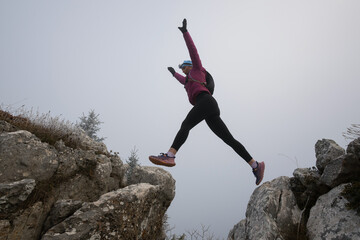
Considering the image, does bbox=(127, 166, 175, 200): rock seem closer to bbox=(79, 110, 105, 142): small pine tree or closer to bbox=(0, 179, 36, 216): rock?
bbox=(0, 179, 36, 216): rock

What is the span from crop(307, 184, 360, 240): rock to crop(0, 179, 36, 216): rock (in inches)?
207

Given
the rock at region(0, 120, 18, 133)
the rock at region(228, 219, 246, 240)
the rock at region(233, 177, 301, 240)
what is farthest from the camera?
the rock at region(228, 219, 246, 240)

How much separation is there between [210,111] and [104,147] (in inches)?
162

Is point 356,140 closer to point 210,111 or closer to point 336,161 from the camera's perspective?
point 336,161

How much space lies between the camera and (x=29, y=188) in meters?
3.87

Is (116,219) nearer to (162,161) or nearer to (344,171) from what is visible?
(162,161)

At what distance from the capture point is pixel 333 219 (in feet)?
12.5

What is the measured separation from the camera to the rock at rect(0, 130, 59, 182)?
4098 millimetres

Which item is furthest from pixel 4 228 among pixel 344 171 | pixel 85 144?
pixel 344 171

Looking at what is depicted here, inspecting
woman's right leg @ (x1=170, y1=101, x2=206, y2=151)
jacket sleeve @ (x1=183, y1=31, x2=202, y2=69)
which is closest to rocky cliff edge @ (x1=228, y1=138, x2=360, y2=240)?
woman's right leg @ (x1=170, y1=101, x2=206, y2=151)

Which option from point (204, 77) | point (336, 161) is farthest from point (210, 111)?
point (336, 161)

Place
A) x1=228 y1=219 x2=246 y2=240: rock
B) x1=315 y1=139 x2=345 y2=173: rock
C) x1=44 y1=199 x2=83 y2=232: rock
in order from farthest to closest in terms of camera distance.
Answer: x1=315 y1=139 x2=345 y2=173: rock
x1=228 y1=219 x2=246 y2=240: rock
x1=44 y1=199 x2=83 y2=232: rock

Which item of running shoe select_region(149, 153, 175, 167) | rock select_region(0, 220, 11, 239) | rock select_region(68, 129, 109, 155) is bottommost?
rock select_region(0, 220, 11, 239)

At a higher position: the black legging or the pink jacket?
the pink jacket
